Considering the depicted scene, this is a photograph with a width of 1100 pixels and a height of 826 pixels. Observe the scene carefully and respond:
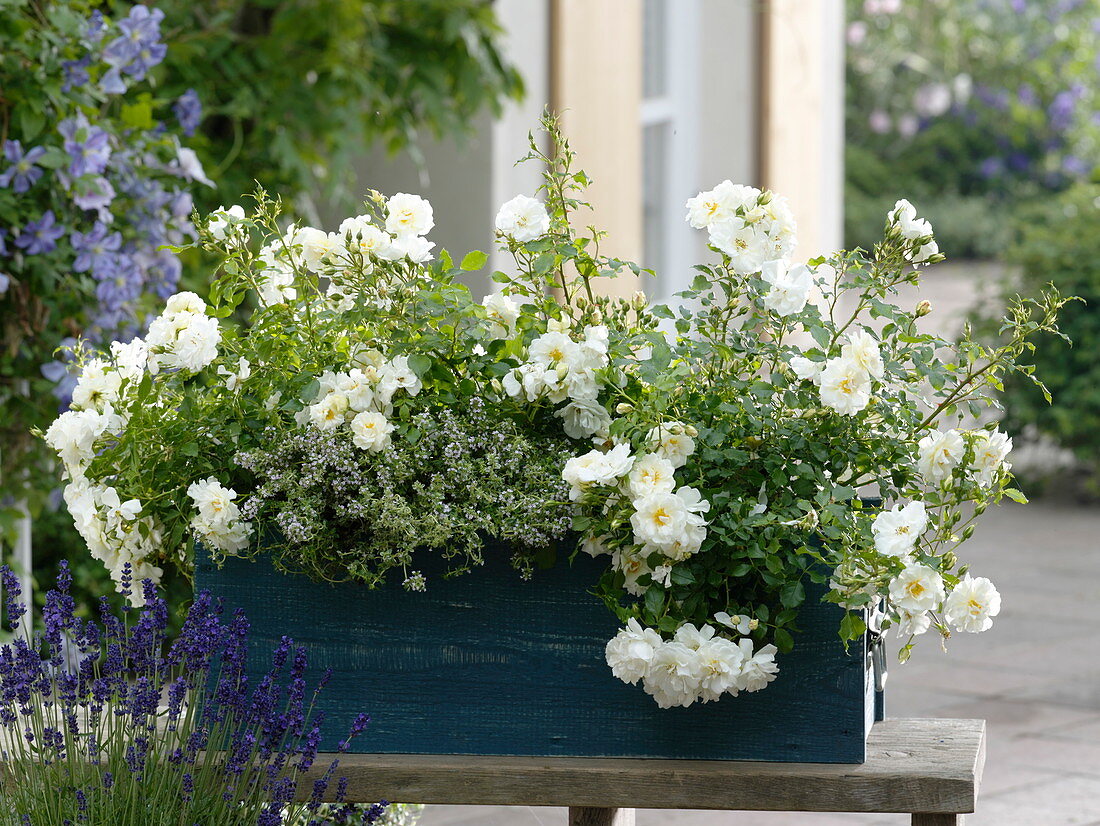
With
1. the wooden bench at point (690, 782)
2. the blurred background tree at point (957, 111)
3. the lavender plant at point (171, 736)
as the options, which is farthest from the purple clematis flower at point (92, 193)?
the blurred background tree at point (957, 111)

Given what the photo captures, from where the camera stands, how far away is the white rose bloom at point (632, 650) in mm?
1531

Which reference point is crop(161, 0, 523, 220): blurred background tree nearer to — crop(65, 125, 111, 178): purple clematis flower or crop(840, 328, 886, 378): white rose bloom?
crop(65, 125, 111, 178): purple clematis flower

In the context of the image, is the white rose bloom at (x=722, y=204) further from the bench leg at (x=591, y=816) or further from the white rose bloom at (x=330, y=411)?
the bench leg at (x=591, y=816)

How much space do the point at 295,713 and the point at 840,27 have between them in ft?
19.6

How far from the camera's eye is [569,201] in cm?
168

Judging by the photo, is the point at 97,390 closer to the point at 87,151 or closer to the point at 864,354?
the point at 864,354

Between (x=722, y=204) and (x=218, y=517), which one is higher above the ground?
(x=722, y=204)

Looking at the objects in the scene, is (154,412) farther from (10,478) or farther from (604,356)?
(10,478)

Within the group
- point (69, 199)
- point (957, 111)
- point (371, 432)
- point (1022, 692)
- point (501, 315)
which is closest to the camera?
point (371, 432)

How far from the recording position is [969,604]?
1563 millimetres

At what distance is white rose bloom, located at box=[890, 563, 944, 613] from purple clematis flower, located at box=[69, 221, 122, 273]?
182 cm

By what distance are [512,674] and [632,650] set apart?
0.19 meters

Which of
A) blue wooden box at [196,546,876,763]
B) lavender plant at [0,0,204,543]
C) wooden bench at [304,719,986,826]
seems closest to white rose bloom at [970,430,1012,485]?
blue wooden box at [196,546,876,763]

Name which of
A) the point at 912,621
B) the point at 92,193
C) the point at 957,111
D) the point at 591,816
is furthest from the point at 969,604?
the point at 957,111
